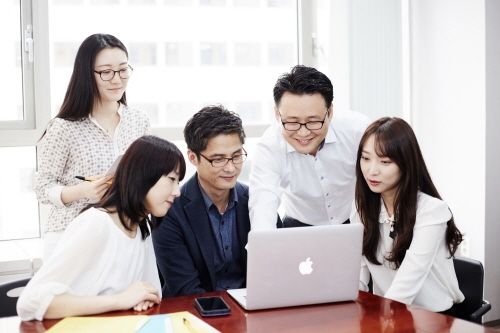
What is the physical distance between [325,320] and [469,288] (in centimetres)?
78

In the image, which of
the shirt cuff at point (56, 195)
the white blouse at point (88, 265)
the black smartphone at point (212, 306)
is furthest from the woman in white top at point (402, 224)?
the shirt cuff at point (56, 195)

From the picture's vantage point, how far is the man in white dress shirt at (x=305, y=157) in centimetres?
218

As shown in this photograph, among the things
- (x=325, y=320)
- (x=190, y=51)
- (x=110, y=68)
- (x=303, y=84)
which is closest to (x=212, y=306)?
(x=325, y=320)

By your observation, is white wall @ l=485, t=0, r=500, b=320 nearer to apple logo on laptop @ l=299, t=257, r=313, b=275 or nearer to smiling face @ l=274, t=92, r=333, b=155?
smiling face @ l=274, t=92, r=333, b=155

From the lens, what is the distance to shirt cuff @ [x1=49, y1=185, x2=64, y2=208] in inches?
90.6

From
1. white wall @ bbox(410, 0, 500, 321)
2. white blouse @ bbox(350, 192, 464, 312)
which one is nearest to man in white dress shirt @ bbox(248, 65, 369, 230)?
white blouse @ bbox(350, 192, 464, 312)

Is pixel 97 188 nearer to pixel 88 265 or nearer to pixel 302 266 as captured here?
pixel 88 265

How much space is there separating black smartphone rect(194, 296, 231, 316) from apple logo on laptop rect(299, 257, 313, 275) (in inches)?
9.0

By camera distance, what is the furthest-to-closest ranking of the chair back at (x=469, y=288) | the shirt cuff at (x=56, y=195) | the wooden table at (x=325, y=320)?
the shirt cuff at (x=56, y=195) < the chair back at (x=469, y=288) < the wooden table at (x=325, y=320)

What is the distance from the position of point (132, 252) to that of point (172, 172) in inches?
11.0

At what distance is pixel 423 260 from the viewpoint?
1979 mm

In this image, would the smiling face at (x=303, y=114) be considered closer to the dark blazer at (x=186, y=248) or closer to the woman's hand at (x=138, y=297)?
the dark blazer at (x=186, y=248)

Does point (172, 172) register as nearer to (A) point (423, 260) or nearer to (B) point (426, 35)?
(A) point (423, 260)

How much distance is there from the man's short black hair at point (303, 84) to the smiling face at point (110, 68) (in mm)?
652
